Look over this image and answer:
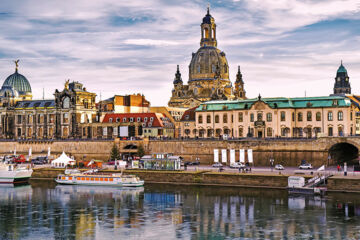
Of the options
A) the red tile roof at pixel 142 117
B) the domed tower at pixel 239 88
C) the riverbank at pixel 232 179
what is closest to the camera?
the riverbank at pixel 232 179

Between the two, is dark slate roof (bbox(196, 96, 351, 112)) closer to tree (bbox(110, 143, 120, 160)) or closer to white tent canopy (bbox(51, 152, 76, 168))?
tree (bbox(110, 143, 120, 160))

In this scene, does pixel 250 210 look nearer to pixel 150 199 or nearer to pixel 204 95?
pixel 150 199

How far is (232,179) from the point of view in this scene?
76.5 m

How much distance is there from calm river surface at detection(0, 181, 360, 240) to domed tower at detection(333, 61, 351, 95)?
12094cm

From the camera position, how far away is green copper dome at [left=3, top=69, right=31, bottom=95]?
164875 millimetres

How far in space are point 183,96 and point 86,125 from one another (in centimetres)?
5403

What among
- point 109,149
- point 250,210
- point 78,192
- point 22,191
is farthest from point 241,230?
point 109,149

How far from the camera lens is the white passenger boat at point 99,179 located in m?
78.4

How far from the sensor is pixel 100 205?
63312mm

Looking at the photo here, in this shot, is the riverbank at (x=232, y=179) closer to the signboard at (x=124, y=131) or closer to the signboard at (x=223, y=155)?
the signboard at (x=223, y=155)

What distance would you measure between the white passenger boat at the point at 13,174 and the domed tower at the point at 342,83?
125 m

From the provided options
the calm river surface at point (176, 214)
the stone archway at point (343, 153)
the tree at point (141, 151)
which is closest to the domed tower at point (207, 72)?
the tree at point (141, 151)

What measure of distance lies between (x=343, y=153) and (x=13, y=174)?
2265 inches

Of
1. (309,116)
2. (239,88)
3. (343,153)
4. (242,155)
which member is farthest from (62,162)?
(239,88)
